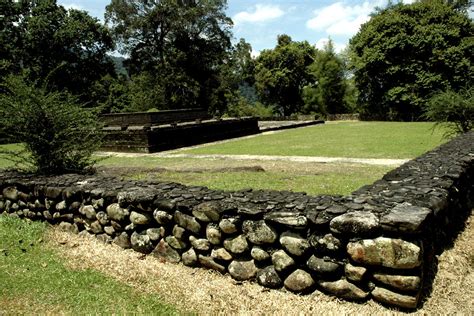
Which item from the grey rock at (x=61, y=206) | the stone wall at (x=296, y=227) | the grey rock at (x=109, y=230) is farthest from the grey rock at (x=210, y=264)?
the grey rock at (x=61, y=206)

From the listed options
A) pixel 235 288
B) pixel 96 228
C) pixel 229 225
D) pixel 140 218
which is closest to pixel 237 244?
pixel 229 225

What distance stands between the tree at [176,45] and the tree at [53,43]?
9.03 feet

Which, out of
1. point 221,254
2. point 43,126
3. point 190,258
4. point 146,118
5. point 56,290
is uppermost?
point 43,126

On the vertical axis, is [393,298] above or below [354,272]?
below

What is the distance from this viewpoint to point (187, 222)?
345 centimetres

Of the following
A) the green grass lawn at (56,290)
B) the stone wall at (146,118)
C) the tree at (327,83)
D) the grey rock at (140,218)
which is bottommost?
the green grass lawn at (56,290)

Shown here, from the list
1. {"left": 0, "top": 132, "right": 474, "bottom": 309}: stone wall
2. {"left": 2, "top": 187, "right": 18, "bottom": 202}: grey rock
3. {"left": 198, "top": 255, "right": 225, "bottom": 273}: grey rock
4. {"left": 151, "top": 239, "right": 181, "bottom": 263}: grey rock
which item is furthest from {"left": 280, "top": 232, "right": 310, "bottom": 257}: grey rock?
{"left": 2, "top": 187, "right": 18, "bottom": 202}: grey rock

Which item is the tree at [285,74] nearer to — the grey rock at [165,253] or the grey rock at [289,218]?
the grey rock at [165,253]

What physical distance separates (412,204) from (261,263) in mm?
1294

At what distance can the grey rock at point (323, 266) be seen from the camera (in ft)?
9.01

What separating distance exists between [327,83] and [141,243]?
1474 inches

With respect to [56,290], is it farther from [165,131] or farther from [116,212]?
[165,131]

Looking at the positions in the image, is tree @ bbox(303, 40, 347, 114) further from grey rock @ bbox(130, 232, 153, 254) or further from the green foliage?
grey rock @ bbox(130, 232, 153, 254)

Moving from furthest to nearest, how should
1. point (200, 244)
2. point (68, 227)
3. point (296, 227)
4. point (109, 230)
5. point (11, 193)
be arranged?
point (11, 193)
point (68, 227)
point (109, 230)
point (200, 244)
point (296, 227)
